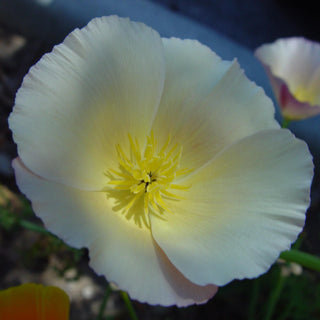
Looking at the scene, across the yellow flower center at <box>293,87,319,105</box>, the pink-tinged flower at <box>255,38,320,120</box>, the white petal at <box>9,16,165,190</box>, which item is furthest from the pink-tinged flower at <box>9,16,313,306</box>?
the yellow flower center at <box>293,87,319,105</box>

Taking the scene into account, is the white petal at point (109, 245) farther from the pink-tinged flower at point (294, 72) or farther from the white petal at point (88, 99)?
the pink-tinged flower at point (294, 72)

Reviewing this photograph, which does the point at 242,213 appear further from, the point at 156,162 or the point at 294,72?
the point at 294,72

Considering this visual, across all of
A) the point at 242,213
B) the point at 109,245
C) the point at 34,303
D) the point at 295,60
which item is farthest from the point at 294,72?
the point at 34,303

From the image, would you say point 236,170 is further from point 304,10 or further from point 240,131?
point 304,10

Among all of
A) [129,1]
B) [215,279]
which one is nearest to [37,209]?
[215,279]

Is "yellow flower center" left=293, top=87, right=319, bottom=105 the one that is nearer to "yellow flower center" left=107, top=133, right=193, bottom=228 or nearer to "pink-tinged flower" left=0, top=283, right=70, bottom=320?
"yellow flower center" left=107, top=133, right=193, bottom=228

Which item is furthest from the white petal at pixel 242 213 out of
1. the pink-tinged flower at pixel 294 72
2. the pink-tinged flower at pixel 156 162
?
the pink-tinged flower at pixel 294 72
